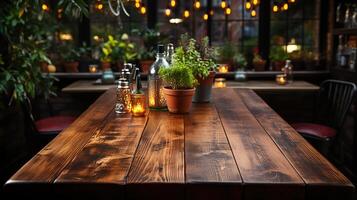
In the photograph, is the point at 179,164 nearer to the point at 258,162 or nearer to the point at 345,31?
the point at 258,162

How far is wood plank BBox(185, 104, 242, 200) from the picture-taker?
1264 mm

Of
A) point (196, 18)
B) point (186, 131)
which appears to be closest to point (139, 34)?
point (196, 18)

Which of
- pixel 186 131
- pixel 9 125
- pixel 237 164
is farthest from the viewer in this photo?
pixel 9 125

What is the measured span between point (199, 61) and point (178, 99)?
0.32 meters

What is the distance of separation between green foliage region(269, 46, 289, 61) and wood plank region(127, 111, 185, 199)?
10.4 feet

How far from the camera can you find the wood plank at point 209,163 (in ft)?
4.15

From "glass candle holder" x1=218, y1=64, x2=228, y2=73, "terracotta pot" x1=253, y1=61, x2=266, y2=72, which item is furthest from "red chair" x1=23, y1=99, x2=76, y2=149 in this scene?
"terracotta pot" x1=253, y1=61, x2=266, y2=72

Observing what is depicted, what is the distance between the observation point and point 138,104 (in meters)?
2.25

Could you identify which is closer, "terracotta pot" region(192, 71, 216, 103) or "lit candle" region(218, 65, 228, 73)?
"terracotta pot" region(192, 71, 216, 103)

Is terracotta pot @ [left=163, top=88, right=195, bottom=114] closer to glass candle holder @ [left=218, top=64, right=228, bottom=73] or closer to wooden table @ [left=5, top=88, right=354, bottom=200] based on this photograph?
wooden table @ [left=5, top=88, right=354, bottom=200]

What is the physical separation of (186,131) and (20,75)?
82.2 inches

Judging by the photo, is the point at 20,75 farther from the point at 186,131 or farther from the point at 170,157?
the point at 170,157

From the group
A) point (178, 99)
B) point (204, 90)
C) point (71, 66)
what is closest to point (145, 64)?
point (71, 66)

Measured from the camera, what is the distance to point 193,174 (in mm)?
1338
